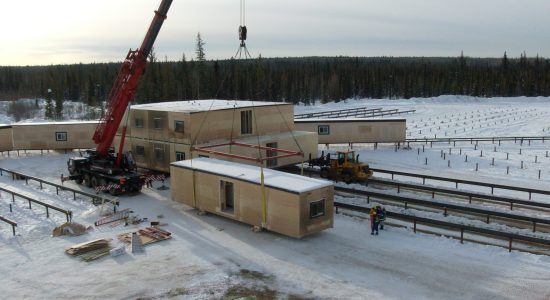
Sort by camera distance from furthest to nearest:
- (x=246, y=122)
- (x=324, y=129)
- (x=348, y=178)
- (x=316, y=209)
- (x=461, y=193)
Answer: (x=324, y=129) → (x=246, y=122) → (x=348, y=178) → (x=461, y=193) → (x=316, y=209)

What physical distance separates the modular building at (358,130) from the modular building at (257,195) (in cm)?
1916

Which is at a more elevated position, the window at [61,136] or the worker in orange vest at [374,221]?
the window at [61,136]

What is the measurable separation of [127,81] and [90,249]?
1230cm

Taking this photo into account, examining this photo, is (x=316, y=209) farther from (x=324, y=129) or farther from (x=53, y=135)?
(x=53, y=135)

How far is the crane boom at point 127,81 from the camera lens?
2819 cm

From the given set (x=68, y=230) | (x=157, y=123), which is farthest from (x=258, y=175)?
(x=157, y=123)

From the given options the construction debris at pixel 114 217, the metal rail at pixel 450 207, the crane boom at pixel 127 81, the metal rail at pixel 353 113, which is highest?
the crane boom at pixel 127 81

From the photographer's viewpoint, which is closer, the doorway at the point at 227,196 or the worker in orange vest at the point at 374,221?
the worker in orange vest at the point at 374,221

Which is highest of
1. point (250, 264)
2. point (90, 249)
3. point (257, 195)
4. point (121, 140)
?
point (121, 140)

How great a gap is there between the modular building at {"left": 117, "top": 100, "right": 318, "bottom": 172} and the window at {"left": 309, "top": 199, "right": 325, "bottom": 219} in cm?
1113

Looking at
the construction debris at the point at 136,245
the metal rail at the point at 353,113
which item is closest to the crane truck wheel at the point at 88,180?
the construction debris at the point at 136,245

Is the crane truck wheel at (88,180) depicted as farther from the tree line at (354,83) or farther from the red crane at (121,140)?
the tree line at (354,83)

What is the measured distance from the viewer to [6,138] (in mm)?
41969

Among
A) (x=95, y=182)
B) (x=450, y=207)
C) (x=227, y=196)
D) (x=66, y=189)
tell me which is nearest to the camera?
(x=227, y=196)
